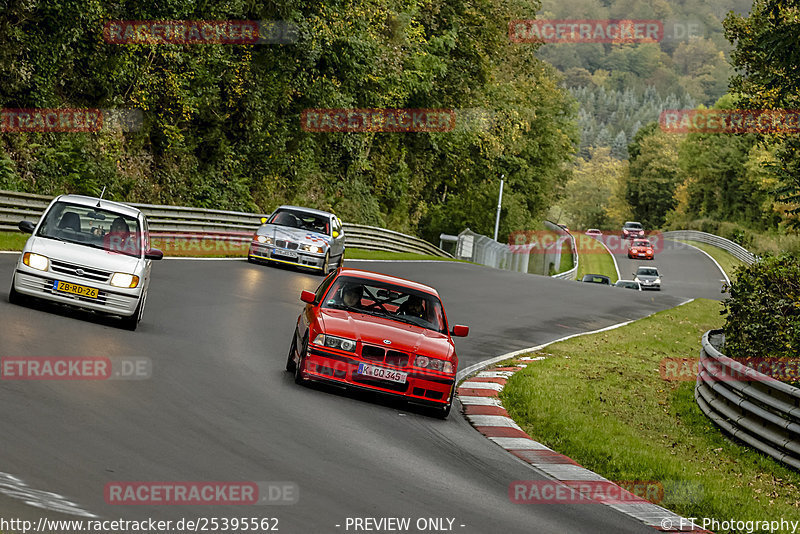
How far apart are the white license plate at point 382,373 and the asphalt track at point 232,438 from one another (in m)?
0.38

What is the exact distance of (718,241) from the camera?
315 ft

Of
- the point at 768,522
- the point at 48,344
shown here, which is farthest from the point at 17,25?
the point at 768,522

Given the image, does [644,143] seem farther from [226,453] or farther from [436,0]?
[226,453]

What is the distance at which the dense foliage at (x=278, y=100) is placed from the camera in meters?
28.6

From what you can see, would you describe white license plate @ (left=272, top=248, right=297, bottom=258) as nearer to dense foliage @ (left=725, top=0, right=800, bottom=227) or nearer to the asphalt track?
the asphalt track

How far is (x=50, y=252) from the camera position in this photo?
1302 cm

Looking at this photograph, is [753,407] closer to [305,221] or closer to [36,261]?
[36,261]

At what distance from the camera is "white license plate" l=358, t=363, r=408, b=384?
432 inches

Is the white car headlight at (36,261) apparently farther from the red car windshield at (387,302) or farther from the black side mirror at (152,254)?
the red car windshield at (387,302)

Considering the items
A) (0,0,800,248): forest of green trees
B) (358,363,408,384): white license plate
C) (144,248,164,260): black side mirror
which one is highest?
(0,0,800,248): forest of green trees

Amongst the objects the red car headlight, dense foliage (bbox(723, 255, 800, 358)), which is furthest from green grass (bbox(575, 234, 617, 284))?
the red car headlight

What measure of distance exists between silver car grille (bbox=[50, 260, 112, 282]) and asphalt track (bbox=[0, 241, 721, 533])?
654 millimetres

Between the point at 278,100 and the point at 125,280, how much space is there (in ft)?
90.4

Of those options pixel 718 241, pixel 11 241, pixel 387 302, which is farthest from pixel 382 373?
pixel 718 241
